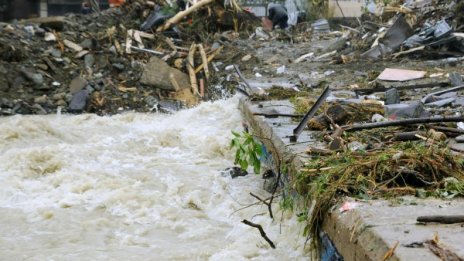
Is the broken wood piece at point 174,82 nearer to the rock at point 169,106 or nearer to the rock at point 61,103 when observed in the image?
the rock at point 169,106

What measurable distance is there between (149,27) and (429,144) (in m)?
10.6

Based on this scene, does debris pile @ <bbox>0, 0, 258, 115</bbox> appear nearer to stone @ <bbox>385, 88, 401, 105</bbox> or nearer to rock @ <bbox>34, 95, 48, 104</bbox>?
rock @ <bbox>34, 95, 48, 104</bbox>

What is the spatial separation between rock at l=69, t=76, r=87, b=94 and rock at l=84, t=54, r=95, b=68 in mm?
610

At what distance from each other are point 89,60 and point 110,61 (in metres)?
0.43

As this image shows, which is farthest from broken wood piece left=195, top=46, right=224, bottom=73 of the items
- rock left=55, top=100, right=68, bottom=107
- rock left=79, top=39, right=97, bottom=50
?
rock left=55, top=100, right=68, bottom=107

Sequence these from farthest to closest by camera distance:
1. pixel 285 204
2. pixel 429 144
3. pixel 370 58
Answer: pixel 370 58 → pixel 285 204 → pixel 429 144

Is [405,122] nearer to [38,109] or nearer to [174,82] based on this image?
[174,82]

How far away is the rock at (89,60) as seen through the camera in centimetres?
1180

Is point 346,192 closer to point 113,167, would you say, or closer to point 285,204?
point 285,204

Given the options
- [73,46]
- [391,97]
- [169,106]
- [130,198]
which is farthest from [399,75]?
[73,46]

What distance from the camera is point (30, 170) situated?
6.60 meters

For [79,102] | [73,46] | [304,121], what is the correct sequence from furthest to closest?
[73,46], [79,102], [304,121]

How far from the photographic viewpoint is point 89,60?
1188 centimetres

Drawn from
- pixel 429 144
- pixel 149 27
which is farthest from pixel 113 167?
pixel 149 27
